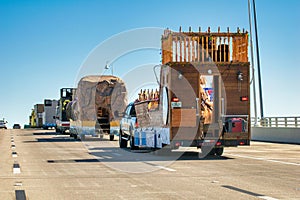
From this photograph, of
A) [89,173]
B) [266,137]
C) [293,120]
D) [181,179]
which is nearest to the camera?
[181,179]

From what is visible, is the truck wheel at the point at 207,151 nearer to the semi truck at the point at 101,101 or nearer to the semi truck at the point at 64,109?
the semi truck at the point at 101,101

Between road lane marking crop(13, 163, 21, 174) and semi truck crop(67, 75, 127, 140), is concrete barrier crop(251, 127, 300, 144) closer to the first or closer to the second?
semi truck crop(67, 75, 127, 140)

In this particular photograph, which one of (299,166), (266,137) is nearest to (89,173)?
(299,166)

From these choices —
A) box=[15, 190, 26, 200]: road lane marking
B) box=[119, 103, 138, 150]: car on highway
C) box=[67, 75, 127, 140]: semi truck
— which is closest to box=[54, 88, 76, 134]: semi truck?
box=[67, 75, 127, 140]: semi truck

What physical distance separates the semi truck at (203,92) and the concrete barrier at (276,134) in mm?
12971

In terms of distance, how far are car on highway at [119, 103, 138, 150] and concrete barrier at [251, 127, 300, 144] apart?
10.7 m

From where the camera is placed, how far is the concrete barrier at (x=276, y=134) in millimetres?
33581

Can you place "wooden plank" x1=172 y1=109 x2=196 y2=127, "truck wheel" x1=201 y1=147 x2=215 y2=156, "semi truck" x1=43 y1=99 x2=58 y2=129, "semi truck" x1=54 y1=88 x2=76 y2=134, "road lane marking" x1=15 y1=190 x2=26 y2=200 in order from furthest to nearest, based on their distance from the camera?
"semi truck" x1=43 y1=99 x2=58 y2=129 < "semi truck" x1=54 y1=88 x2=76 y2=134 < "truck wheel" x1=201 y1=147 x2=215 y2=156 < "wooden plank" x1=172 y1=109 x2=196 y2=127 < "road lane marking" x1=15 y1=190 x2=26 y2=200

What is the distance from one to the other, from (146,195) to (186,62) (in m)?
10.1

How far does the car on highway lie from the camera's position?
25.6m

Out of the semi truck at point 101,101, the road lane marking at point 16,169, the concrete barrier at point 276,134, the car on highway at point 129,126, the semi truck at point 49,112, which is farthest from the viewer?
the semi truck at point 49,112

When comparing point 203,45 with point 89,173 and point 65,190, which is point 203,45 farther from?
point 65,190

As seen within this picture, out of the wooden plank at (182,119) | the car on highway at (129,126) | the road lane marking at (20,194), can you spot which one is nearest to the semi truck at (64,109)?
the car on highway at (129,126)

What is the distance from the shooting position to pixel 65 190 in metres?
11.6
